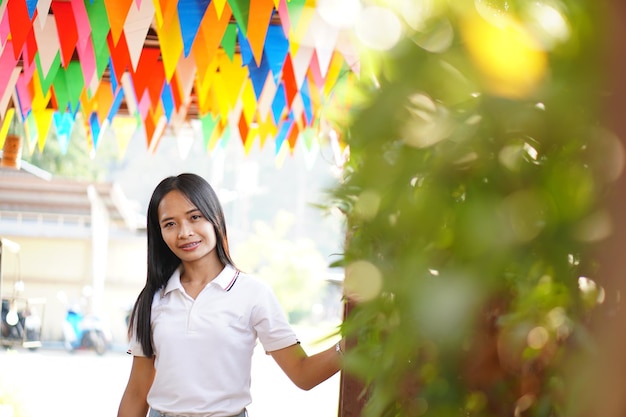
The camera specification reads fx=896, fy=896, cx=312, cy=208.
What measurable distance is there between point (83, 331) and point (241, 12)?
10.7 meters

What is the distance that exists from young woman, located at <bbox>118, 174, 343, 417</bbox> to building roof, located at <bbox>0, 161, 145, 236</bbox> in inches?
383

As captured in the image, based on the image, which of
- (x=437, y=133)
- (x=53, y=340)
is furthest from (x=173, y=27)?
(x=53, y=340)

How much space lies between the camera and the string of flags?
3.02 m

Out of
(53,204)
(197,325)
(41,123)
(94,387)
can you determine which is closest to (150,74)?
(41,123)

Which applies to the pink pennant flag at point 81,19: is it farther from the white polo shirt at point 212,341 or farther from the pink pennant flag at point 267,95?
the white polo shirt at point 212,341

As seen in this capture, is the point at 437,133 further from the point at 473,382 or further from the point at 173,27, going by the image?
the point at 173,27

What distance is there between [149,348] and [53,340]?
13.0 meters

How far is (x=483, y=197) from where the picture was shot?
0.50 metres

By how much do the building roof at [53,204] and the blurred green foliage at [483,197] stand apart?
11436 mm

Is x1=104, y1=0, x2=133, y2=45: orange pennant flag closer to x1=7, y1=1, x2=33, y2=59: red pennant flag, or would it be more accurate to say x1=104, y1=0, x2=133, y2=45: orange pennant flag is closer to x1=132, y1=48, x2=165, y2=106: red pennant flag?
x1=7, y1=1, x2=33, y2=59: red pennant flag

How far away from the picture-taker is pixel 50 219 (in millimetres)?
13266

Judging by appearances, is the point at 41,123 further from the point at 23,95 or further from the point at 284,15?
the point at 284,15

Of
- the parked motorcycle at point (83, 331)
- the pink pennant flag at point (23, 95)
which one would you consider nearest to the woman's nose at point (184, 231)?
the pink pennant flag at point (23, 95)

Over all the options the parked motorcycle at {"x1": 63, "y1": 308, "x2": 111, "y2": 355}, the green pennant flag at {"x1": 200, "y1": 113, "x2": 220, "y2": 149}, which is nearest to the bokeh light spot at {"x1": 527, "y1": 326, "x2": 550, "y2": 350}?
the green pennant flag at {"x1": 200, "y1": 113, "x2": 220, "y2": 149}
